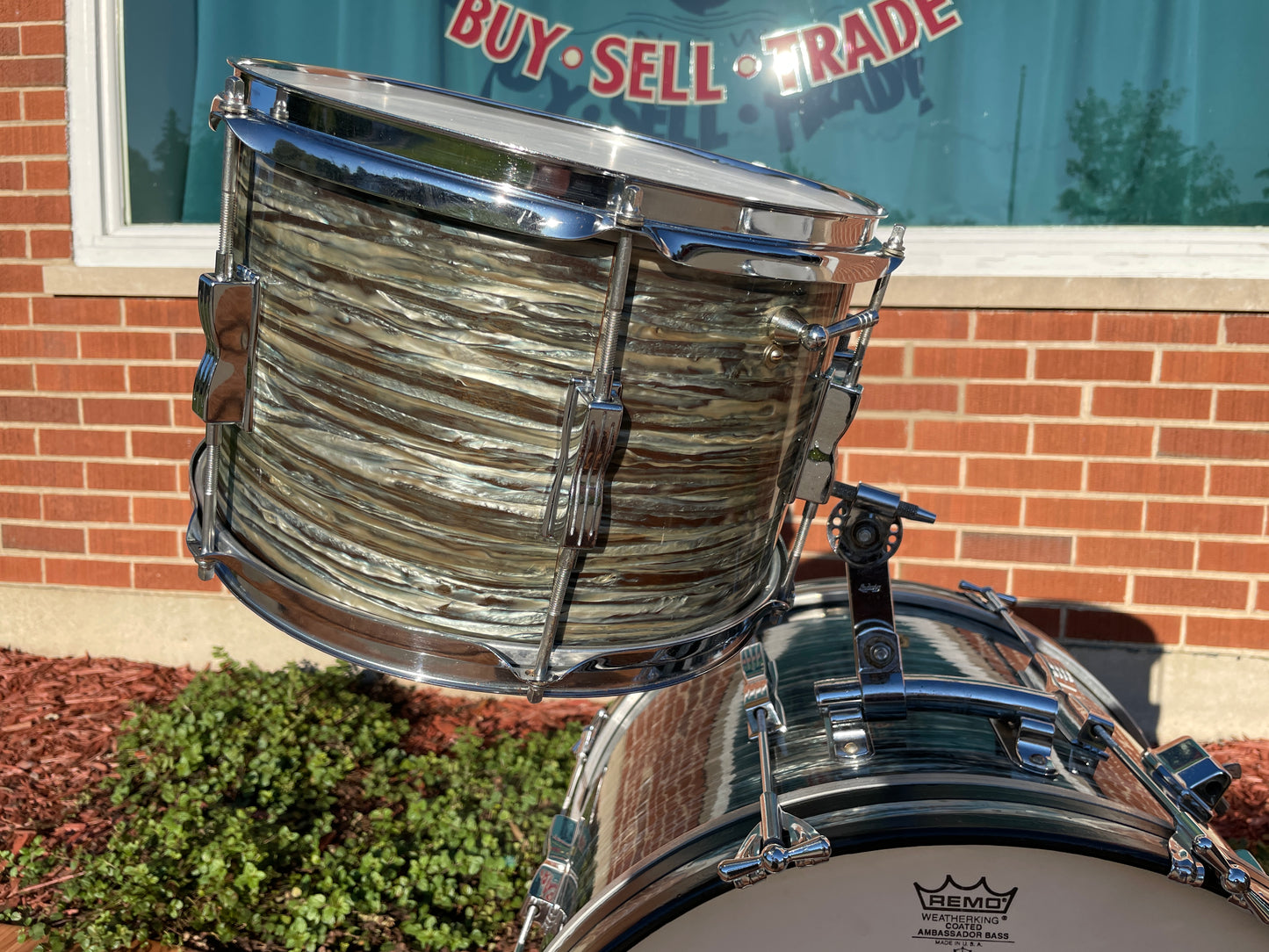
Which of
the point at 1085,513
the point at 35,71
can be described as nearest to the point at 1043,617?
the point at 1085,513

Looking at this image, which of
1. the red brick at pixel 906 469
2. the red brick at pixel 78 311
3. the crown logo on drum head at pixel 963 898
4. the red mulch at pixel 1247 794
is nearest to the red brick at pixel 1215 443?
the red brick at pixel 906 469

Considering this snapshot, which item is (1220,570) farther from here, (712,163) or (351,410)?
(351,410)

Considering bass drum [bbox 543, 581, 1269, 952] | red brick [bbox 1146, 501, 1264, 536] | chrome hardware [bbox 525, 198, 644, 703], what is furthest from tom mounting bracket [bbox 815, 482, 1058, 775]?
red brick [bbox 1146, 501, 1264, 536]

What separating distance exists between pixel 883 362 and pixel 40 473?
2893 millimetres

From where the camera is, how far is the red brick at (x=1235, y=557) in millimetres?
2842

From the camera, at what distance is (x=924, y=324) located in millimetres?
2861

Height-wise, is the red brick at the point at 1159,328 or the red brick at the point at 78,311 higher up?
the red brick at the point at 1159,328

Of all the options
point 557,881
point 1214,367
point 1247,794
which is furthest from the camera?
point 1214,367

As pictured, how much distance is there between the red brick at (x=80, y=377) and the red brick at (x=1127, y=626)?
3.23 m

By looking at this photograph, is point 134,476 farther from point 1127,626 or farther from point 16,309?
point 1127,626

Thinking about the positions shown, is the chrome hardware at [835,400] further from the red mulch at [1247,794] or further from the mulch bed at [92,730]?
the red mulch at [1247,794]

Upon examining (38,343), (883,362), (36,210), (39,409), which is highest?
(36,210)

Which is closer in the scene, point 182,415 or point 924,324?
point 924,324

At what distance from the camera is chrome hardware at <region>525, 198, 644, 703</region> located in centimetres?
109
